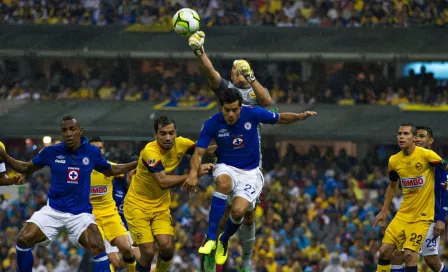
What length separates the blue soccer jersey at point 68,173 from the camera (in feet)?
48.9

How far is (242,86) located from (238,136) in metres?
1.09

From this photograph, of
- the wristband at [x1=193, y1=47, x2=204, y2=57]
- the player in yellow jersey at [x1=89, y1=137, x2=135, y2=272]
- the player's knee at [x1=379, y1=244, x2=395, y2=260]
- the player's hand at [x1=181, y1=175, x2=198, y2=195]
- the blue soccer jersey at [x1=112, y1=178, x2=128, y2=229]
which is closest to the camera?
the player's hand at [x1=181, y1=175, x2=198, y2=195]

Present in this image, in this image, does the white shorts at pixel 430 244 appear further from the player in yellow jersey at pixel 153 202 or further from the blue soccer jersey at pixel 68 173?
the blue soccer jersey at pixel 68 173

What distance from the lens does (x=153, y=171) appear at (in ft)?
49.7

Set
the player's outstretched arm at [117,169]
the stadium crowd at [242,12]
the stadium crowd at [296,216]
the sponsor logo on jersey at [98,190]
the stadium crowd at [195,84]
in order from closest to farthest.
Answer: the player's outstretched arm at [117,169]
the sponsor logo on jersey at [98,190]
the stadium crowd at [296,216]
the stadium crowd at [195,84]
the stadium crowd at [242,12]

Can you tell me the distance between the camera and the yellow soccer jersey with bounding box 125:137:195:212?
1520 cm

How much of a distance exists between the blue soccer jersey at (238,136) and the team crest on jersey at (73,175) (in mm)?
1758

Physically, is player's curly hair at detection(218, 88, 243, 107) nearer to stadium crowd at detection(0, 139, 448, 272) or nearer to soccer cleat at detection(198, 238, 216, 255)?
soccer cleat at detection(198, 238, 216, 255)

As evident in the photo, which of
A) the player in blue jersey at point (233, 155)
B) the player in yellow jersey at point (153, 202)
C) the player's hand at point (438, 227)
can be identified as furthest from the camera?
the player's hand at point (438, 227)

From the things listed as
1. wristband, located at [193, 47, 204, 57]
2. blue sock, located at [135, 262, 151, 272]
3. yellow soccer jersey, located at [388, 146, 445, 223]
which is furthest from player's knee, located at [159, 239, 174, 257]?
yellow soccer jersey, located at [388, 146, 445, 223]

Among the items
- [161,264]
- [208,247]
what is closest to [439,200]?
[208,247]

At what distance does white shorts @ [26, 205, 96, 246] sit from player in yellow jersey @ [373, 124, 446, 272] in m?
4.41

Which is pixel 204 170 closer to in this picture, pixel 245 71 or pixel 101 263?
pixel 245 71

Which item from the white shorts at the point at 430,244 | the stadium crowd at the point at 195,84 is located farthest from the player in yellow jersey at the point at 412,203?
the stadium crowd at the point at 195,84
